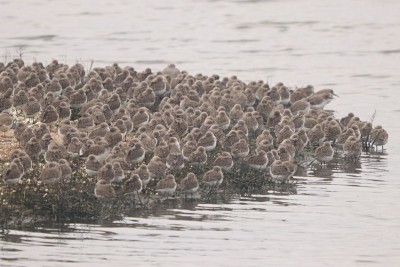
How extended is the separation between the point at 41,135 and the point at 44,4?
3121 cm

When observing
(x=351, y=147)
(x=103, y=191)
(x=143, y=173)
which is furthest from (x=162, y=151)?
(x=351, y=147)

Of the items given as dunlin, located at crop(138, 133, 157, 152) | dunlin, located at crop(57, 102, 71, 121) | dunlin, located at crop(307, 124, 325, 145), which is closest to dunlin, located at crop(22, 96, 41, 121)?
dunlin, located at crop(57, 102, 71, 121)

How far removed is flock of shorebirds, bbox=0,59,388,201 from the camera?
16.9 meters

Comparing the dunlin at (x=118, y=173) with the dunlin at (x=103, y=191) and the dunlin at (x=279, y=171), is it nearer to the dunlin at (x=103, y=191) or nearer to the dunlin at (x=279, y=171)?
the dunlin at (x=103, y=191)

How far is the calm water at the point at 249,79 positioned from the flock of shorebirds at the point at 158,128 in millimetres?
621

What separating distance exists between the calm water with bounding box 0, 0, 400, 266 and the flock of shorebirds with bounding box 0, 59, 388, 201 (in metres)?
0.62

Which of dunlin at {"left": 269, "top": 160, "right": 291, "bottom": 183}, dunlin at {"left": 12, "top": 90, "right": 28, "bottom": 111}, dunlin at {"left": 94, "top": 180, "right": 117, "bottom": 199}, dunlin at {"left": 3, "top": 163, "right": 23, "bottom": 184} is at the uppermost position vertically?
dunlin at {"left": 12, "top": 90, "right": 28, "bottom": 111}

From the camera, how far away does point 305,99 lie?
2267 centimetres

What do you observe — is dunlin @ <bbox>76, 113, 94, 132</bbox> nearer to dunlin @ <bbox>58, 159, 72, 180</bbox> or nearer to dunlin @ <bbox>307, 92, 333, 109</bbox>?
dunlin @ <bbox>58, 159, 72, 180</bbox>

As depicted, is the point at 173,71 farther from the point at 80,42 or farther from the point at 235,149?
→ the point at 80,42

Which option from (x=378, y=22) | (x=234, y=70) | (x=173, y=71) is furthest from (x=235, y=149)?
(x=378, y=22)

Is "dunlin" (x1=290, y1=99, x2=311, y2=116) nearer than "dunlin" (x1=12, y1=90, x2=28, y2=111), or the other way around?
"dunlin" (x1=12, y1=90, x2=28, y2=111)

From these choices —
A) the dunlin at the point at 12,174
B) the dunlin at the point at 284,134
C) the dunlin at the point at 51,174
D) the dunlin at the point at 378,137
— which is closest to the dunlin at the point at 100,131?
the dunlin at the point at 51,174

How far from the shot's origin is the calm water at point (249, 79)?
571 inches
